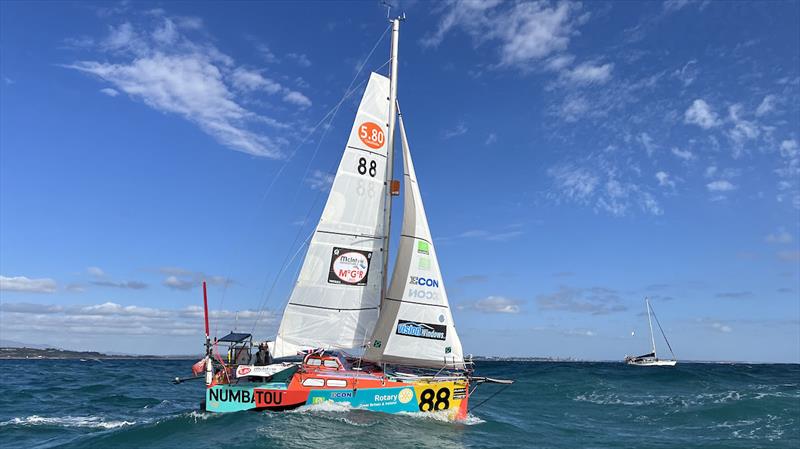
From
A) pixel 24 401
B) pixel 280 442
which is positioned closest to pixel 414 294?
pixel 280 442

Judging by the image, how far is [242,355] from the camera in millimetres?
17734

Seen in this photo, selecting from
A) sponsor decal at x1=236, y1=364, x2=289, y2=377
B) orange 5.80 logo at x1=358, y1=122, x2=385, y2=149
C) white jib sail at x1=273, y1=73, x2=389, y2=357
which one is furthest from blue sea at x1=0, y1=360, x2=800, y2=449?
orange 5.80 logo at x1=358, y1=122, x2=385, y2=149

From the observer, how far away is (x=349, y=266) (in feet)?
60.5

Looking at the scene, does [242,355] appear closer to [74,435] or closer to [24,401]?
[74,435]

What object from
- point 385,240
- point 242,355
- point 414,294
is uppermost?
point 385,240

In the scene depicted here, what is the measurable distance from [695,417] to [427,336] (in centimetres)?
1521

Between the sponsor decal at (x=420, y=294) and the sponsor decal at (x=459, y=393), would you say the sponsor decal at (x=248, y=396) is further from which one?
the sponsor decal at (x=459, y=393)

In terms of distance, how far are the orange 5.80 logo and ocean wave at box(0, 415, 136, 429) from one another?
13.0 meters

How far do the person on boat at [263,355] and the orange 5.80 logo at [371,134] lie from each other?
7905 mm

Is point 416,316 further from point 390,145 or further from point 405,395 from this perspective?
point 390,145

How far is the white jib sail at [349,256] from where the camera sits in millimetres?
17953

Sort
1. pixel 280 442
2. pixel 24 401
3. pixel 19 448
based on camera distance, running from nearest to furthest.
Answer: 1. pixel 280 442
2. pixel 19 448
3. pixel 24 401

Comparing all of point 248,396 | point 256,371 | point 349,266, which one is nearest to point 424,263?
point 349,266

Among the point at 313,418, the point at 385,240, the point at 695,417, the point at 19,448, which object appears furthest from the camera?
the point at 695,417
